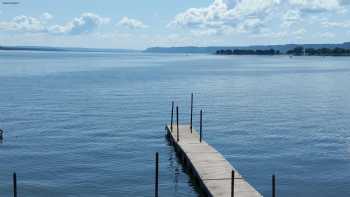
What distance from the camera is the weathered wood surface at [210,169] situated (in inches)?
1099

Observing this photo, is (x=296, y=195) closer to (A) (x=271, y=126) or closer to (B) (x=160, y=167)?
(B) (x=160, y=167)

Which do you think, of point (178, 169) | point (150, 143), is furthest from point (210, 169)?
point (150, 143)

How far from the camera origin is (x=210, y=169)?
106ft

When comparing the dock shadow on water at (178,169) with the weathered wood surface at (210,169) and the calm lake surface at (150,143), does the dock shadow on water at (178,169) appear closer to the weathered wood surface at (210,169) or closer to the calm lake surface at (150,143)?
the calm lake surface at (150,143)

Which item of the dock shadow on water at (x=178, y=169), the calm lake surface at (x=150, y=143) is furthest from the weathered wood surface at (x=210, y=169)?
the calm lake surface at (x=150, y=143)

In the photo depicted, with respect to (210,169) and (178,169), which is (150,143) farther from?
(210,169)

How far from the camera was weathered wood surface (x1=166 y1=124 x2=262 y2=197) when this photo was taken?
91.6 feet

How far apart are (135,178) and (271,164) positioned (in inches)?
430

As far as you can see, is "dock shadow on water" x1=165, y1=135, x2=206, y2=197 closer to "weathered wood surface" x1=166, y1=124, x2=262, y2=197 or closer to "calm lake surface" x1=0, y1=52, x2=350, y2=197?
"calm lake surface" x1=0, y1=52, x2=350, y2=197

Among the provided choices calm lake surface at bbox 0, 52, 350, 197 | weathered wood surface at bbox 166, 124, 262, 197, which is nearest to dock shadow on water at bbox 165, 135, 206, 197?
calm lake surface at bbox 0, 52, 350, 197

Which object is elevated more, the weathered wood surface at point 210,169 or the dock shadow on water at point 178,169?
the weathered wood surface at point 210,169

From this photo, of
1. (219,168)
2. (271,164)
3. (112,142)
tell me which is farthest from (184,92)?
(219,168)

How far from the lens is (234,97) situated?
8244 centimetres

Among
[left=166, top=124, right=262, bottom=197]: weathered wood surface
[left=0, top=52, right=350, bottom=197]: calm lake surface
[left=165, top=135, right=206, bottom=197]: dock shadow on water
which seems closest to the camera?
[left=166, top=124, right=262, bottom=197]: weathered wood surface
